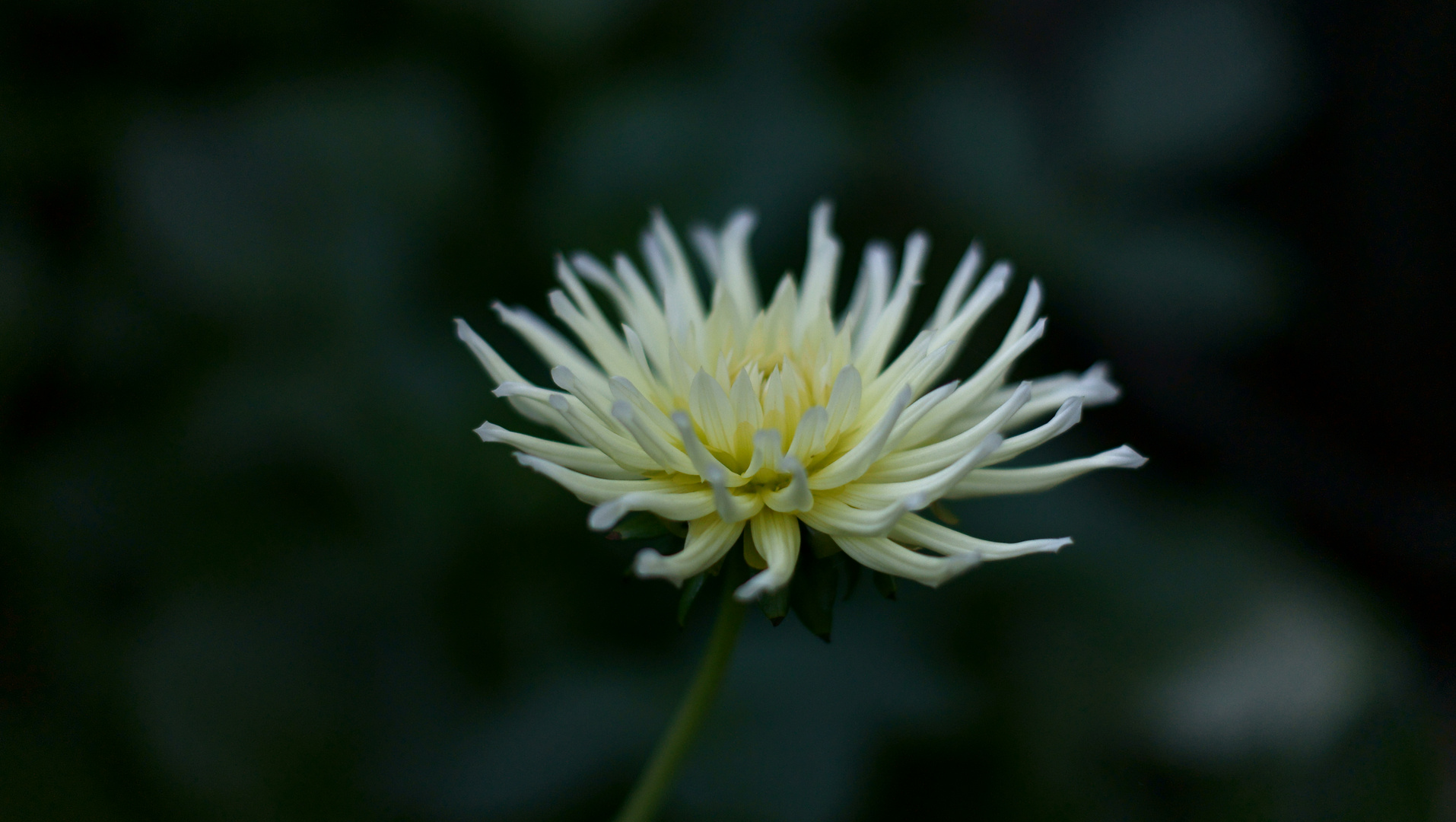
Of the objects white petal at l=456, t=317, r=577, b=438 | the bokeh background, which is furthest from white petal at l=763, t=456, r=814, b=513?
the bokeh background

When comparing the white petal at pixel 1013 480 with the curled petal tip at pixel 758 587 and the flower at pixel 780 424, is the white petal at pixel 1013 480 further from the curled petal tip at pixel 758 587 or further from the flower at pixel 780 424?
the curled petal tip at pixel 758 587

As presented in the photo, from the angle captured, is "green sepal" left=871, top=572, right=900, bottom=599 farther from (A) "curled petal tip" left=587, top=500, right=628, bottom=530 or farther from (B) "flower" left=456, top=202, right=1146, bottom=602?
(A) "curled petal tip" left=587, top=500, right=628, bottom=530

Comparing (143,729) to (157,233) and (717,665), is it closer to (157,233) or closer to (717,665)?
(157,233)

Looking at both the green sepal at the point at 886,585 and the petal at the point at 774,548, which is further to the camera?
the green sepal at the point at 886,585

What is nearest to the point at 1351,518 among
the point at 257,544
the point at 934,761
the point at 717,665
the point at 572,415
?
the point at 934,761

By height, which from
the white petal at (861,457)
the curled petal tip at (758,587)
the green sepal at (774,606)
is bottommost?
the green sepal at (774,606)

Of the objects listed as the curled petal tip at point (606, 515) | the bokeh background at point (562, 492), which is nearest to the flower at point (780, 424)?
the curled petal tip at point (606, 515)

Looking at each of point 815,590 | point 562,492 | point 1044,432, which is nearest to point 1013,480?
point 1044,432
